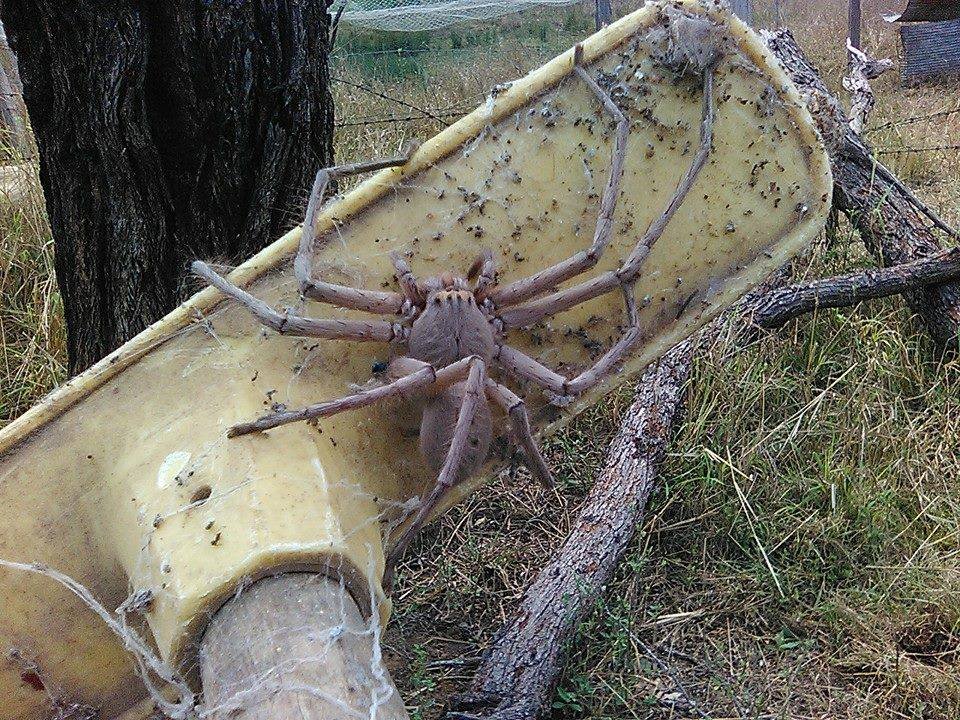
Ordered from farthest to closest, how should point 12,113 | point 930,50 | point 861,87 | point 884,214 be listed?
point 930,50, point 861,87, point 12,113, point 884,214

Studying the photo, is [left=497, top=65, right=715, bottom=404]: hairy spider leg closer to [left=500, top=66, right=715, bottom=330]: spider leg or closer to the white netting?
[left=500, top=66, right=715, bottom=330]: spider leg

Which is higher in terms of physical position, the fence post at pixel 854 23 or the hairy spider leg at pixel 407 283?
the hairy spider leg at pixel 407 283

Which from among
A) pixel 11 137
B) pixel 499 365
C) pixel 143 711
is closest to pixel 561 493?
pixel 499 365

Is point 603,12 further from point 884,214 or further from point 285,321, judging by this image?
point 285,321

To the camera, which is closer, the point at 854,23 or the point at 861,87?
the point at 861,87

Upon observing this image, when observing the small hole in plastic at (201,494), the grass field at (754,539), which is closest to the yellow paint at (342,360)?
the small hole in plastic at (201,494)

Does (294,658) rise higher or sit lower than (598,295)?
lower

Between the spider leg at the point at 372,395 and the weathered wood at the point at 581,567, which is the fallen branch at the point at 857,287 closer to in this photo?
the weathered wood at the point at 581,567

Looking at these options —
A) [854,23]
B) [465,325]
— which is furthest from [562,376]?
[854,23]
